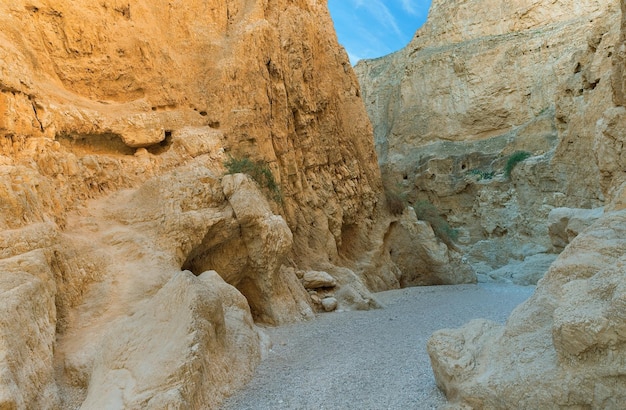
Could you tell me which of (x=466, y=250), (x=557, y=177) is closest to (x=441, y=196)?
(x=466, y=250)

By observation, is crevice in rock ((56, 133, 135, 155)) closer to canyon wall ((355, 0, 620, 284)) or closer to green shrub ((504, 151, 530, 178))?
canyon wall ((355, 0, 620, 284))

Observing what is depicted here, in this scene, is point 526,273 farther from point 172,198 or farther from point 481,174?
point 172,198

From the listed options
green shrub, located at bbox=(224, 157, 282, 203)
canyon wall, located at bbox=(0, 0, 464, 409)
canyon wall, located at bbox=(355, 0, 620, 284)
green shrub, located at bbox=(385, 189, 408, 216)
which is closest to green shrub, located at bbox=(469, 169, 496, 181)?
canyon wall, located at bbox=(355, 0, 620, 284)

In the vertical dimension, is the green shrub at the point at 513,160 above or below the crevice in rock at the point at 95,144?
below

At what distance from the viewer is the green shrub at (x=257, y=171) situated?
10.8 meters

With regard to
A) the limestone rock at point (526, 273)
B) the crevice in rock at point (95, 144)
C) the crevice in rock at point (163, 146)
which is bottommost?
the limestone rock at point (526, 273)

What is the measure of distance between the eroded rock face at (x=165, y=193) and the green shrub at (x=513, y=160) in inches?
619

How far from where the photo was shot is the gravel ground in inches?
187

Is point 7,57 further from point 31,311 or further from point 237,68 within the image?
point 237,68

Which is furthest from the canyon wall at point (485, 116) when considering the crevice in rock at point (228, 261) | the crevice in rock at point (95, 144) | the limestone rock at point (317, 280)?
the crevice in rock at point (95, 144)

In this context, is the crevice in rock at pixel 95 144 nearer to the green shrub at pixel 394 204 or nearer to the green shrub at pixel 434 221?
the green shrub at pixel 394 204

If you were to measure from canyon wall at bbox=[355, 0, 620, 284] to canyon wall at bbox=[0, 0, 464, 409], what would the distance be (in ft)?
23.2

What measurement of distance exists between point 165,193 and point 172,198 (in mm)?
188

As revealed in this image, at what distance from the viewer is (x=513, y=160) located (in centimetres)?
2950
